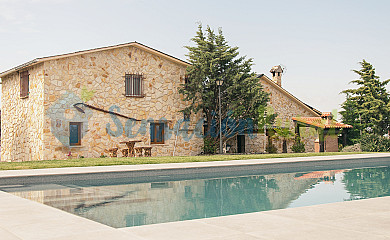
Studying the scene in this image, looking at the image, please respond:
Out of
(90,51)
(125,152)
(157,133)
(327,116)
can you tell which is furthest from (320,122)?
(90,51)

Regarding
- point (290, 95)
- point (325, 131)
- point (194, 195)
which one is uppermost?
point (290, 95)

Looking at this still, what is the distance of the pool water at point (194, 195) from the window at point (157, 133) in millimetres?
10286

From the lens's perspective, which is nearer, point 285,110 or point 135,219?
point 135,219

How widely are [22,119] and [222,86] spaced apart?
37.7ft

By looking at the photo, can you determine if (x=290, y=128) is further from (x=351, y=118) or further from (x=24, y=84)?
(x=24, y=84)

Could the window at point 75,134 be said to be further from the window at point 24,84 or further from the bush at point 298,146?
the bush at point 298,146

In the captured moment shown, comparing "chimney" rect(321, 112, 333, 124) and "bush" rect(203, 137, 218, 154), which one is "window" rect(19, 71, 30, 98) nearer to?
"bush" rect(203, 137, 218, 154)

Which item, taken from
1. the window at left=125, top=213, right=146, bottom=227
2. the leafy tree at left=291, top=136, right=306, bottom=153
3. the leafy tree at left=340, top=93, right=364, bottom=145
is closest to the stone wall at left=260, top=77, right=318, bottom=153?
the leafy tree at left=291, top=136, right=306, bottom=153

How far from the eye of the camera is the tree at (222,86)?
2419 centimetres

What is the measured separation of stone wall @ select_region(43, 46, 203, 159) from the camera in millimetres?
20812

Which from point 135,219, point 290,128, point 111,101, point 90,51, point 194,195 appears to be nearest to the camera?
point 135,219

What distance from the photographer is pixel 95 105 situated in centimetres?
2197

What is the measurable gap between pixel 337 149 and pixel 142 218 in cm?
2663

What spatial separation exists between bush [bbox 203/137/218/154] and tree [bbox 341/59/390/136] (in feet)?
38.7
